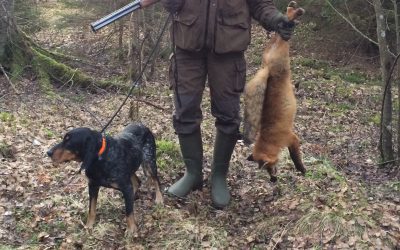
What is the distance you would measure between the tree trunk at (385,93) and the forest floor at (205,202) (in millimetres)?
373

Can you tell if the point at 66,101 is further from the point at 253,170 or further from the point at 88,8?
the point at 88,8

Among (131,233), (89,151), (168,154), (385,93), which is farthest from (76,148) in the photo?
(385,93)

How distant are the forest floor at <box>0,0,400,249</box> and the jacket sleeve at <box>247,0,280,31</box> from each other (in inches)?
76.2

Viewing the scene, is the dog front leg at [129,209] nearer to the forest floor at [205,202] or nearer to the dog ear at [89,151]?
the forest floor at [205,202]

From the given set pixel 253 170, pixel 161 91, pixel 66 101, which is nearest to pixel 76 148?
pixel 253 170

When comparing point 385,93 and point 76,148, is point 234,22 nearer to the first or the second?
point 76,148

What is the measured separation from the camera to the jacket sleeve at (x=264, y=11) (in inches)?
188

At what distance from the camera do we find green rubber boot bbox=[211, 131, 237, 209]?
543 cm

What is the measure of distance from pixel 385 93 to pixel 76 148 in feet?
14.4

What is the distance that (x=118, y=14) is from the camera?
488 centimetres

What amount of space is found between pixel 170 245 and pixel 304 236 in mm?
1276

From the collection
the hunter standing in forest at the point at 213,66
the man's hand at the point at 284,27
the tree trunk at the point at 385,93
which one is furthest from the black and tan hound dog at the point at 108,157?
the tree trunk at the point at 385,93

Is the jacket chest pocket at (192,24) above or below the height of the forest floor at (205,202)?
above

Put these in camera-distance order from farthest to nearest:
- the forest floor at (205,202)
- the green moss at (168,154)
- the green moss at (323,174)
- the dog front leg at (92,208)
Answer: the green moss at (168,154) → the green moss at (323,174) → the dog front leg at (92,208) → the forest floor at (205,202)
